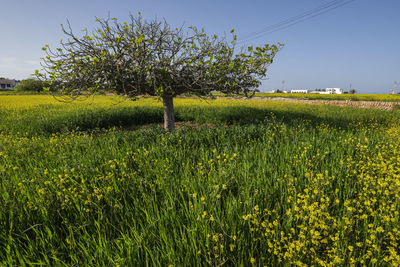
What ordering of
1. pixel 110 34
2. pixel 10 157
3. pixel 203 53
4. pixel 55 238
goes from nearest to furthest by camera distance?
pixel 55 238 → pixel 10 157 → pixel 110 34 → pixel 203 53

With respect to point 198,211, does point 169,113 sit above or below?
above

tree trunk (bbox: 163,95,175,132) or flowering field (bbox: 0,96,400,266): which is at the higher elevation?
tree trunk (bbox: 163,95,175,132)

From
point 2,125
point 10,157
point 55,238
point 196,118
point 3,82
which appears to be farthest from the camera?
point 3,82

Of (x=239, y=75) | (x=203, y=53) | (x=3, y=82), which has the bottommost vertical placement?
(x=239, y=75)

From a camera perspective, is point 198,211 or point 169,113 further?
point 169,113

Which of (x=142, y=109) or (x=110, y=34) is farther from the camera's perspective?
(x=142, y=109)

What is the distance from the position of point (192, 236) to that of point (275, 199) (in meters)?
1.35

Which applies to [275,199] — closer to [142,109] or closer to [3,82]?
[142,109]

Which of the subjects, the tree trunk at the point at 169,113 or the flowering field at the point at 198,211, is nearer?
the flowering field at the point at 198,211

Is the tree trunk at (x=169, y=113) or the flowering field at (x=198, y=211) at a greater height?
the tree trunk at (x=169, y=113)

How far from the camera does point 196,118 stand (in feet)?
38.3

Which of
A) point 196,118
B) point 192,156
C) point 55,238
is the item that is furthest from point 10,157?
point 196,118

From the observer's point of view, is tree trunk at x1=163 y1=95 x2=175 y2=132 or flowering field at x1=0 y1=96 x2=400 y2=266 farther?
tree trunk at x1=163 y1=95 x2=175 y2=132

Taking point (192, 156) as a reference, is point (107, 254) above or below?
below
